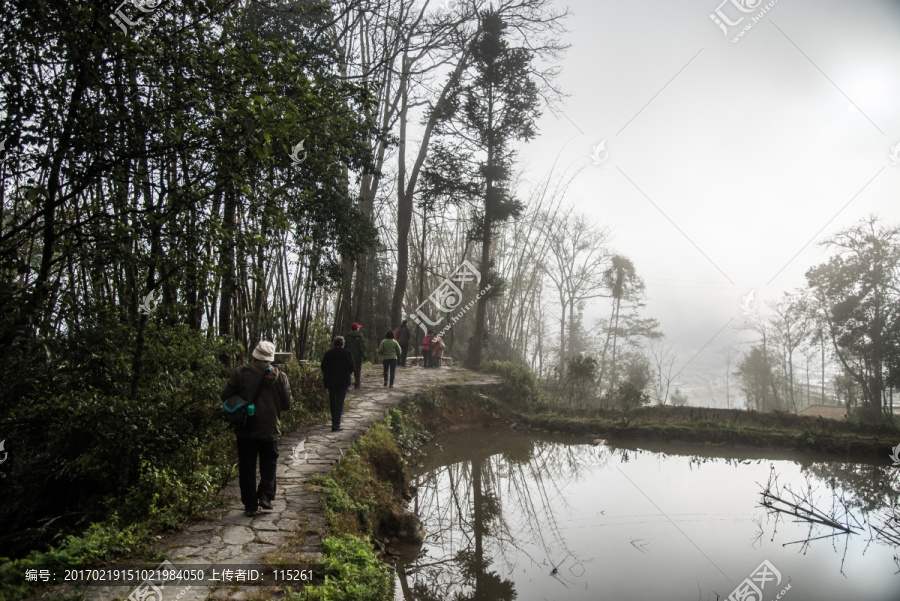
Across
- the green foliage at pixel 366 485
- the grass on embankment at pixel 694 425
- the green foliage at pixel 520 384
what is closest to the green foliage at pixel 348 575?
the green foliage at pixel 366 485

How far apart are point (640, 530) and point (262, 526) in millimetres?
5388

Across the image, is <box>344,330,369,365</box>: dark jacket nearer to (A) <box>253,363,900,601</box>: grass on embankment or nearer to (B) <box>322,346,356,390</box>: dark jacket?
(A) <box>253,363,900,601</box>: grass on embankment

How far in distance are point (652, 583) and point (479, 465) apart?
5.42m

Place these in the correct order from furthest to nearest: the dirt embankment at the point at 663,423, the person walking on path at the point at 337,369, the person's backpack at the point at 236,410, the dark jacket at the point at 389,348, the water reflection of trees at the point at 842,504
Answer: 1. the dirt embankment at the point at 663,423
2. the dark jacket at the point at 389,348
3. the person walking on path at the point at 337,369
4. the water reflection of trees at the point at 842,504
5. the person's backpack at the point at 236,410

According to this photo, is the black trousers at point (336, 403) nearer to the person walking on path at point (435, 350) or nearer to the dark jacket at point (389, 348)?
the dark jacket at point (389, 348)

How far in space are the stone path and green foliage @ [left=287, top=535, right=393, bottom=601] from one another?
193 millimetres

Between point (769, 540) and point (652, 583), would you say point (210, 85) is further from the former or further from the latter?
point (769, 540)

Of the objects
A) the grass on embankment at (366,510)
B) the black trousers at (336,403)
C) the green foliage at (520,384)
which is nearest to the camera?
the grass on embankment at (366,510)

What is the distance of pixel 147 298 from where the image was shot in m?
4.74

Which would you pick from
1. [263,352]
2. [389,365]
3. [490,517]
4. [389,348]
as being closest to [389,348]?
[389,348]

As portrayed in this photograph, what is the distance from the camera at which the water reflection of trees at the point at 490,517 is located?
5730 millimetres

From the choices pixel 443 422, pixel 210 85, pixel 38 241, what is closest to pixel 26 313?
pixel 210 85

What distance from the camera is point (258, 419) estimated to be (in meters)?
4.95

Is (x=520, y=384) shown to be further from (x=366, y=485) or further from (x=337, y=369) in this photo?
(x=366, y=485)
